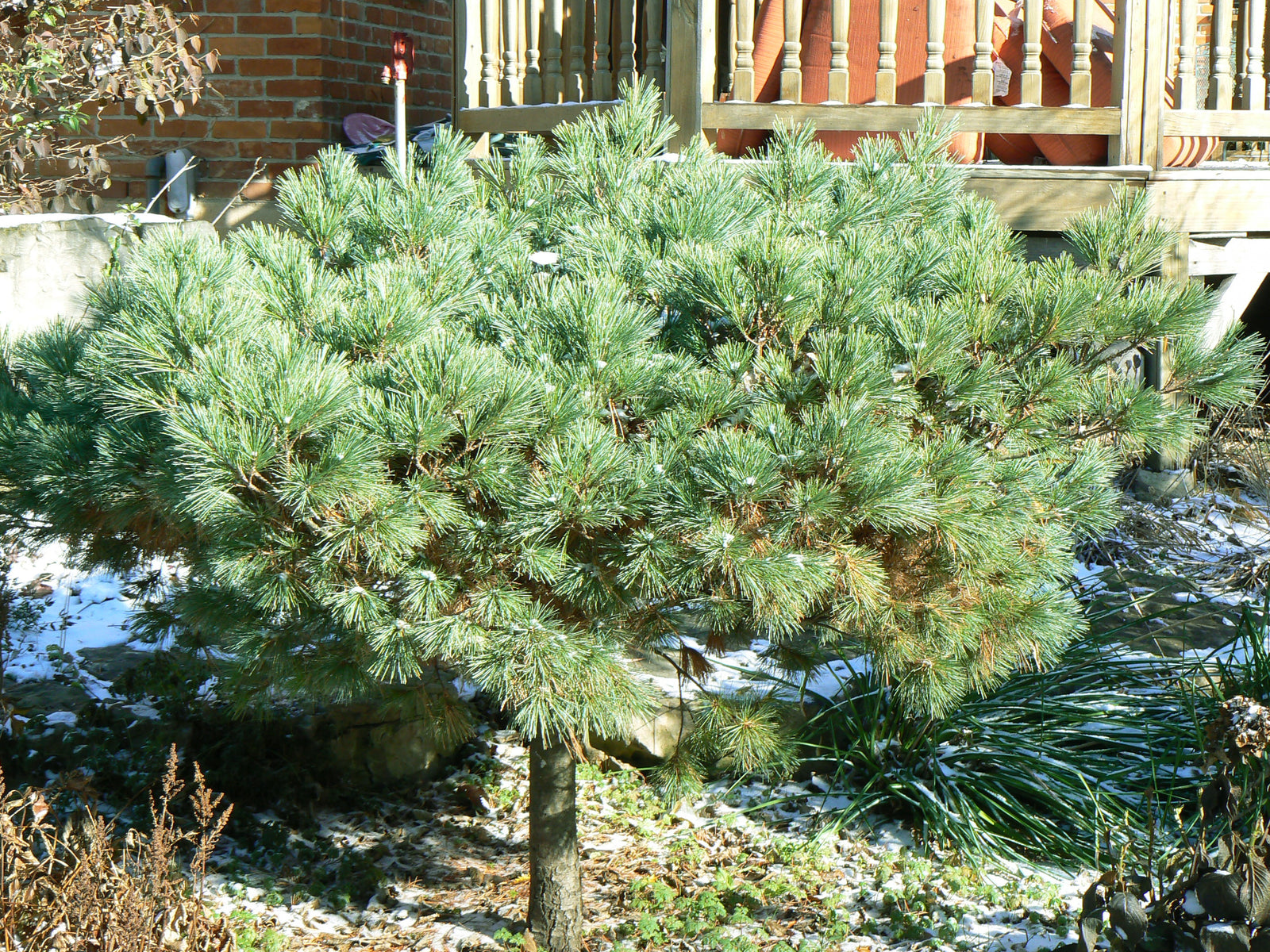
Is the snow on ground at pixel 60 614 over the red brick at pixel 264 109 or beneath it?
beneath

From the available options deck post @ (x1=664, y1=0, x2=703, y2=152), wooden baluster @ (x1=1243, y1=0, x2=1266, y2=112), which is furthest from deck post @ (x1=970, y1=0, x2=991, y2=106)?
wooden baluster @ (x1=1243, y1=0, x2=1266, y2=112)

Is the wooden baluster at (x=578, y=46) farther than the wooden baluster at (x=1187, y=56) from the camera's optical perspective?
Yes

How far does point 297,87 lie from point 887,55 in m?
3.38

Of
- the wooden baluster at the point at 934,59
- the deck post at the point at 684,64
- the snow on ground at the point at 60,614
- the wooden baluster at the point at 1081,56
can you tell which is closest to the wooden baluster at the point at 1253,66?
the wooden baluster at the point at 1081,56

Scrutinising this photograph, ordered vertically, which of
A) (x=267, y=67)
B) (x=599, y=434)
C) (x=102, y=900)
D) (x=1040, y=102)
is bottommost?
(x=102, y=900)

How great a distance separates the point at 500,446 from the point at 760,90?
3.81 m

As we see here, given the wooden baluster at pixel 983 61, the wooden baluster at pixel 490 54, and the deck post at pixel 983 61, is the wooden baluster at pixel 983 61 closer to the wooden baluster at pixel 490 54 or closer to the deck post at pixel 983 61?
the deck post at pixel 983 61

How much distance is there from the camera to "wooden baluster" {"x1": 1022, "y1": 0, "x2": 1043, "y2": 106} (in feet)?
15.6

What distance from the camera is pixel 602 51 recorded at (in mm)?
5309

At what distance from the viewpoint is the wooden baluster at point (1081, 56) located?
4.73m

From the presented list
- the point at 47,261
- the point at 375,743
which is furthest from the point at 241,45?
the point at 375,743

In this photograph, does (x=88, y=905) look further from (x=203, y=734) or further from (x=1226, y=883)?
(x=1226, y=883)

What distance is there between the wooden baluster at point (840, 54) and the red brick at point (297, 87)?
307 centimetres

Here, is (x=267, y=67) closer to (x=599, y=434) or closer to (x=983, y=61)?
(x=983, y=61)
